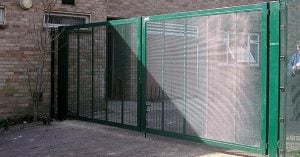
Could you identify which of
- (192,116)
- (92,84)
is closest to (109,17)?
(92,84)

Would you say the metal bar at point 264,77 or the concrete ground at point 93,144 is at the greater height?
the metal bar at point 264,77

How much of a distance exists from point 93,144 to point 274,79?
3.33 meters

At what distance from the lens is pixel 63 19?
38.5 ft

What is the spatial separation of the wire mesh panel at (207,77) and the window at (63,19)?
3.51 meters

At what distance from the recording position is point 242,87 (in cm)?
712

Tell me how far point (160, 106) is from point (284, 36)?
2.73 m

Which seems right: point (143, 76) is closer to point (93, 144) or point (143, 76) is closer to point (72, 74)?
point (93, 144)

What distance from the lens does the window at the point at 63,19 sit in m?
11.5

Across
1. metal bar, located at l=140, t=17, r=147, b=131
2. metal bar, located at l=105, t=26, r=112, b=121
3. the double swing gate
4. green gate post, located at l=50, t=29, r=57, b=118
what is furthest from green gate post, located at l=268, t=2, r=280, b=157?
green gate post, located at l=50, t=29, r=57, b=118

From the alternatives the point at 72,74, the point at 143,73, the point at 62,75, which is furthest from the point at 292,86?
the point at 62,75

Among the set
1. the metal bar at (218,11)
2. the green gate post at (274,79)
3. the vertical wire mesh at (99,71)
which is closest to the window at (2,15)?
the vertical wire mesh at (99,71)

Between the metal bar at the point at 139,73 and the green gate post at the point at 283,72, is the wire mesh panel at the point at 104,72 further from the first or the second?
the green gate post at the point at 283,72

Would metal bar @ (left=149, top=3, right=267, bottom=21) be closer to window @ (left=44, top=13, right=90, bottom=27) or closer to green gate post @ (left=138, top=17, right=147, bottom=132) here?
green gate post @ (left=138, top=17, right=147, bottom=132)

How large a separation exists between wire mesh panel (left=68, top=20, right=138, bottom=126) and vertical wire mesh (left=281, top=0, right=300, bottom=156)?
3250 millimetres
